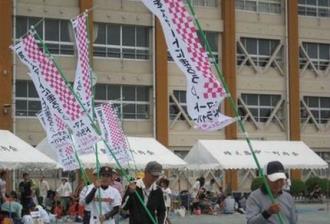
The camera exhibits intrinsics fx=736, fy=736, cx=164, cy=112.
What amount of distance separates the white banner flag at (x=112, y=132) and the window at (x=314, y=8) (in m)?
26.7

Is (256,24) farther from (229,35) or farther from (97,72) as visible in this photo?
(97,72)

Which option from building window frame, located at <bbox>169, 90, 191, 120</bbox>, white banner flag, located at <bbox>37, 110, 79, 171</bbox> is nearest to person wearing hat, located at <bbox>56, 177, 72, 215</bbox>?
building window frame, located at <bbox>169, 90, 191, 120</bbox>

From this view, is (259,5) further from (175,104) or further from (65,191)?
(65,191)

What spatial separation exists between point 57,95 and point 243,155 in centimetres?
2312

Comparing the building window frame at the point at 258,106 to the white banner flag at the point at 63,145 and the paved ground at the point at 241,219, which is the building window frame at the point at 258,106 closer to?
the paved ground at the point at 241,219

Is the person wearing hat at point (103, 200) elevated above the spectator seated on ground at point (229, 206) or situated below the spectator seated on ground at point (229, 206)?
above

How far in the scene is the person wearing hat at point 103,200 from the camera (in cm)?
1012

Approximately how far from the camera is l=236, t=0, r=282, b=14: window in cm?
4571

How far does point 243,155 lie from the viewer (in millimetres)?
35125

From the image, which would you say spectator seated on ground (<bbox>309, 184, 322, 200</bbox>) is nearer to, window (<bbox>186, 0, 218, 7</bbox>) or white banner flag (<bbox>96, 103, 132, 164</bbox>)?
window (<bbox>186, 0, 218, 7</bbox>)

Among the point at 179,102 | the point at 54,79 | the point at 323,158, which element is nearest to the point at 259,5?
the point at 179,102

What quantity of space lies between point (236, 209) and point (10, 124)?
12.2m

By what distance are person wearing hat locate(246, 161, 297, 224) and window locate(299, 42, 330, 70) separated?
4076cm

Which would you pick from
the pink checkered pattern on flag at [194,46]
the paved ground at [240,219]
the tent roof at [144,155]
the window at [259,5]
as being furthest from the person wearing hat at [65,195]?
the pink checkered pattern on flag at [194,46]
